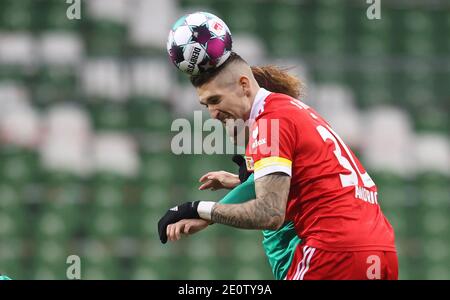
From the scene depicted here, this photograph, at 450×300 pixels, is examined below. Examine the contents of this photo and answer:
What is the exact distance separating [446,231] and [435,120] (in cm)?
151

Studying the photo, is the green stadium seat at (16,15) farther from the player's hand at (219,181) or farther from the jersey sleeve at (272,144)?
the jersey sleeve at (272,144)

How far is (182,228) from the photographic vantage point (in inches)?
146

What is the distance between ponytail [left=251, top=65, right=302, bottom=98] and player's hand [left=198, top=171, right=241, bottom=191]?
0.50 meters

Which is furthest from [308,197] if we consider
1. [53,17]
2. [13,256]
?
[53,17]

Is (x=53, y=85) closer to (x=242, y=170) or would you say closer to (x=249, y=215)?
(x=242, y=170)

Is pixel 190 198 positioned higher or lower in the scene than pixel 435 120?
lower

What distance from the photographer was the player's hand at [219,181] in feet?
14.5

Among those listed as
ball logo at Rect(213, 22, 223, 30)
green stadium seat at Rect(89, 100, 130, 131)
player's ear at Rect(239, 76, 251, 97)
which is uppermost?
green stadium seat at Rect(89, 100, 130, 131)

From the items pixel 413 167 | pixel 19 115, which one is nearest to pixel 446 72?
pixel 413 167

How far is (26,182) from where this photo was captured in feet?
34.7

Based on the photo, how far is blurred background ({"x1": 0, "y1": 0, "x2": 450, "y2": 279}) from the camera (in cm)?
1039

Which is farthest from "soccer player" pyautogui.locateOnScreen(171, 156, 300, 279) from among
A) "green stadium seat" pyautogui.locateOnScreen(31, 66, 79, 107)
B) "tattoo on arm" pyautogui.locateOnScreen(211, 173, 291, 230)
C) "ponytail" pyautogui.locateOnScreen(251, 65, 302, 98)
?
"green stadium seat" pyautogui.locateOnScreen(31, 66, 79, 107)

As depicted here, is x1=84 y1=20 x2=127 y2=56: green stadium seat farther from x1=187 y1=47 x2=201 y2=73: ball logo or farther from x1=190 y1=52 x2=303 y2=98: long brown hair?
x1=187 y1=47 x2=201 y2=73: ball logo
